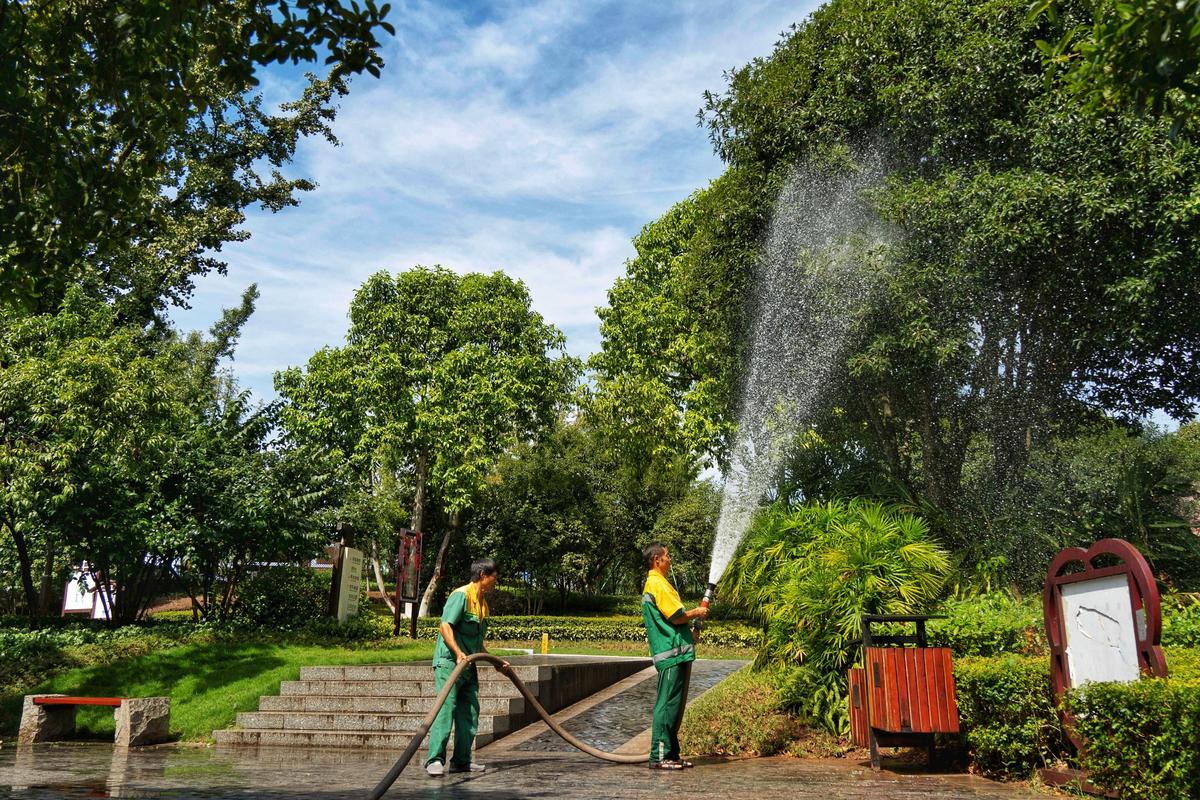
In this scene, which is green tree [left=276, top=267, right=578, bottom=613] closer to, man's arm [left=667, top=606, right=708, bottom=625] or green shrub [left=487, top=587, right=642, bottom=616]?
green shrub [left=487, top=587, right=642, bottom=616]

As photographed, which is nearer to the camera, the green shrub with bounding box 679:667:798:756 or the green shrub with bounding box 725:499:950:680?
the green shrub with bounding box 679:667:798:756

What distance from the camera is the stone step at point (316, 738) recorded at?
392 inches

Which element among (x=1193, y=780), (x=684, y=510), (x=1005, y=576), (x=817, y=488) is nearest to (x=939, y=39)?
(x=817, y=488)

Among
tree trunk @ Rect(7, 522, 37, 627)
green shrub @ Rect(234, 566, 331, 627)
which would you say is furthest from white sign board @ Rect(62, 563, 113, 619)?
green shrub @ Rect(234, 566, 331, 627)

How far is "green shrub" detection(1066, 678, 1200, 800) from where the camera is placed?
505 cm

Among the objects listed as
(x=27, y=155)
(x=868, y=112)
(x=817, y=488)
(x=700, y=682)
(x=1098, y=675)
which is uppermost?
(x=868, y=112)

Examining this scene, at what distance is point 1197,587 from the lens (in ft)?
47.6

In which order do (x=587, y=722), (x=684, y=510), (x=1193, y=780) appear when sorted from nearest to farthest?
1. (x=1193, y=780)
2. (x=587, y=722)
3. (x=684, y=510)

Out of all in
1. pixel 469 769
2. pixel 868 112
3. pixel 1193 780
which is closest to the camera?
pixel 1193 780

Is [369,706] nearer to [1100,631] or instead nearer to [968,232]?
[1100,631]

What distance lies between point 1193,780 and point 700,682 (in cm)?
1081

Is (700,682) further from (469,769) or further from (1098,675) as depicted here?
(1098,675)

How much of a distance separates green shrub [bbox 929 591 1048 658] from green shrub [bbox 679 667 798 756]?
5.76 feet

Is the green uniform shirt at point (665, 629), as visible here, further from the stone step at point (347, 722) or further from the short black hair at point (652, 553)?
the stone step at point (347, 722)
